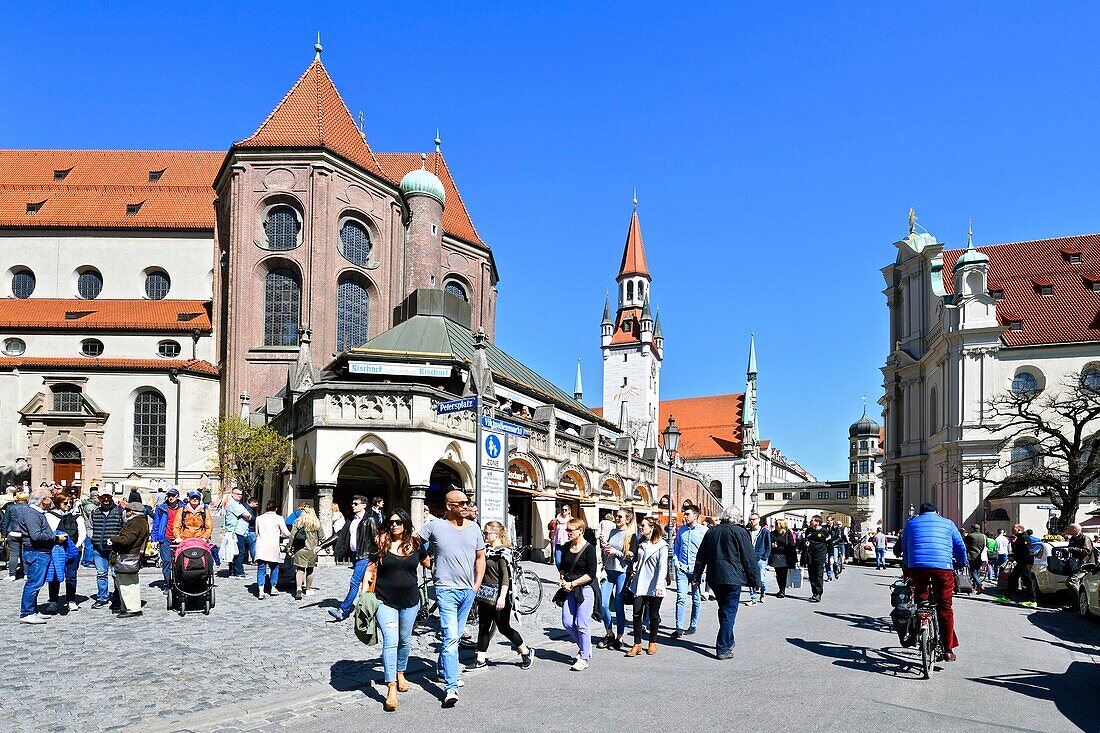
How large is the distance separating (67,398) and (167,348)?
4930 mm

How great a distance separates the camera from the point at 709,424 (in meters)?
124

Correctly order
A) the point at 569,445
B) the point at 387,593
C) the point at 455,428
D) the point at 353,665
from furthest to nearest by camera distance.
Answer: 1. the point at 569,445
2. the point at 455,428
3. the point at 353,665
4. the point at 387,593

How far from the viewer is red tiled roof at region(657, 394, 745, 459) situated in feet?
395

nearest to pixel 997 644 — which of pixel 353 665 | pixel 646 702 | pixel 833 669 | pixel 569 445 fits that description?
pixel 833 669

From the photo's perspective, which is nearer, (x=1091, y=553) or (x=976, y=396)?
(x=1091, y=553)

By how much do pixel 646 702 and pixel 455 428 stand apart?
58.4ft

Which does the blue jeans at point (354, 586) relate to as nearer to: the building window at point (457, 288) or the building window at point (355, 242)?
the building window at point (355, 242)

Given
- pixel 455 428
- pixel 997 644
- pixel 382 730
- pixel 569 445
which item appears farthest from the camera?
pixel 569 445

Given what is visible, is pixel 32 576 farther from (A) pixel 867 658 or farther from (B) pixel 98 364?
(B) pixel 98 364

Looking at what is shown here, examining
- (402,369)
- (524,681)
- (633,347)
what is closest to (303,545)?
(524,681)

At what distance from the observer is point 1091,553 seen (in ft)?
57.5

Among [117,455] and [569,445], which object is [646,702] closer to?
[569,445]

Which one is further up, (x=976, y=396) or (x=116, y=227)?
(x=116, y=227)

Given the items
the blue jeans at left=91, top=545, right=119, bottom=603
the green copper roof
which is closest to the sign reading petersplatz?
the blue jeans at left=91, top=545, right=119, bottom=603
